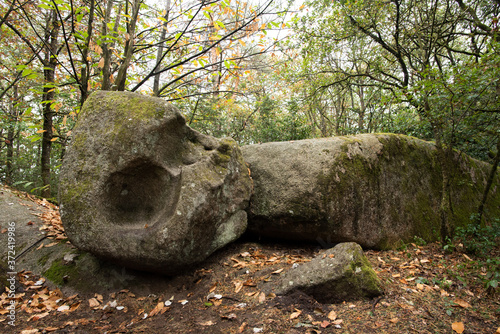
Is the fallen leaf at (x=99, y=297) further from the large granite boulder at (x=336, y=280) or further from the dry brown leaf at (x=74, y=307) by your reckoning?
the large granite boulder at (x=336, y=280)

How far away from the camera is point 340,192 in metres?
4.33

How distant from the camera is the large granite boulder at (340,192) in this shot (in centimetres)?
430

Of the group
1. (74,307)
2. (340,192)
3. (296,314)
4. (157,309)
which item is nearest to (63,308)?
(74,307)

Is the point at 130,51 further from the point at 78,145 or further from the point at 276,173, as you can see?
the point at 276,173

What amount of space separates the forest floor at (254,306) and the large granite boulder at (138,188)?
442 mm

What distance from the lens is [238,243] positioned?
4543mm

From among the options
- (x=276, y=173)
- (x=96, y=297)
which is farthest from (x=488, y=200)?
(x=96, y=297)

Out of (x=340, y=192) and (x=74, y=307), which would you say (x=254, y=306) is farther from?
(x=340, y=192)

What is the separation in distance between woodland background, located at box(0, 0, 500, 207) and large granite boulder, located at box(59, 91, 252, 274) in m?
0.95

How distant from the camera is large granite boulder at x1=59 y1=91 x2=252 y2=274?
313 centimetres

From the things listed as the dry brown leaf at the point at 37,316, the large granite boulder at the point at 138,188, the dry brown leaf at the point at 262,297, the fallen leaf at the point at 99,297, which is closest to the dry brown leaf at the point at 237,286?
the dry brown leaf at the point at 262,297

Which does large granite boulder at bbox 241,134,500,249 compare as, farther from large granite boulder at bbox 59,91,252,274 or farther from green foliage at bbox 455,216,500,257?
large granite boulder at bbox 59,91,252,274

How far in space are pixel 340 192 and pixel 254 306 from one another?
92.3 inches

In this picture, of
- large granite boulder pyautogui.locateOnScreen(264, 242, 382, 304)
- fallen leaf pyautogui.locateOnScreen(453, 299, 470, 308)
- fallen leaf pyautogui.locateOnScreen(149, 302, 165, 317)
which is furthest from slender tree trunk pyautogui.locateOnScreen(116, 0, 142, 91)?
fallen leaf pyautogui.locateOnScreen(453, 299, 470, 308)
